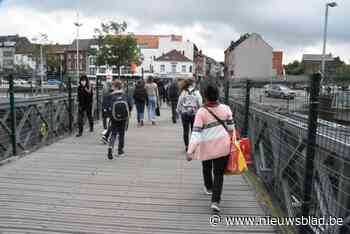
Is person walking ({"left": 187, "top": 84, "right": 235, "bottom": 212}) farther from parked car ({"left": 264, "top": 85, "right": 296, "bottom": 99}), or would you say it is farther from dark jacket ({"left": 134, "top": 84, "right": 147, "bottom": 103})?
dark jacket ({"left": 134, "top": 84, "right": 147, "bottom": 103})

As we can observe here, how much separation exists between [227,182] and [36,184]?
3007mm

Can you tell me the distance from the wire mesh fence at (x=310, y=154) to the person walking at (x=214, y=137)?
75 cm

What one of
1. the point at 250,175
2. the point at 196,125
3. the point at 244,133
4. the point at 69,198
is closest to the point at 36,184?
the point at 69,198

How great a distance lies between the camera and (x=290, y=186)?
16.5 ft


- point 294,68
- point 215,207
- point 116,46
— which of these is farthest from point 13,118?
point 294,68

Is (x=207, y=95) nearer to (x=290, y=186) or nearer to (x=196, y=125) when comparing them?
(x=196, y=125)

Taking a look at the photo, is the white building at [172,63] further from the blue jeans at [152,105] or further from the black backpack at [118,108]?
the black backpack at [118,108]

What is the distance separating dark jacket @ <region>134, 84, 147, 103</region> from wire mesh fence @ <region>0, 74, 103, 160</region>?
2277 millimetres

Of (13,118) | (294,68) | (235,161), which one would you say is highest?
(294,68)

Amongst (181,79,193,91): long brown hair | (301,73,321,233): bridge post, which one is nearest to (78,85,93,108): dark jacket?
(181,79,193,91): long brown hair

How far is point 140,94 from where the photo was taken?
1484 cm

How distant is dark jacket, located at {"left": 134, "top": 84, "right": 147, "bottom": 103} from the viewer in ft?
48.7

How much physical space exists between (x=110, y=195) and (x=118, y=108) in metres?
2.78

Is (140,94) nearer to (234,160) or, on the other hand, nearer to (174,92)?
(174,92)
